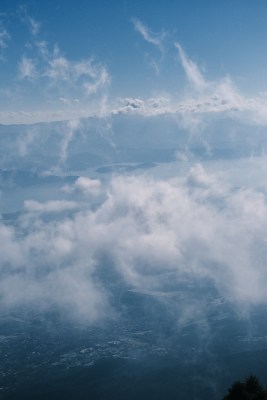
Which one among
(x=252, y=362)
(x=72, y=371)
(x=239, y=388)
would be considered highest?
(x=72, y=371)

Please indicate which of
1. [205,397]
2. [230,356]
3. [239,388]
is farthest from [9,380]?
[239,388]

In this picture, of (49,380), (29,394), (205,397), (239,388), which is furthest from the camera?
(49,380)

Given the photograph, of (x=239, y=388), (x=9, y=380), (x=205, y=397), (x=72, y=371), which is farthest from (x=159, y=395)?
(x=239, y=388)

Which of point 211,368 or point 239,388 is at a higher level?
point 211,368

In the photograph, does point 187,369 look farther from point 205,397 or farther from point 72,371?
point 72,371

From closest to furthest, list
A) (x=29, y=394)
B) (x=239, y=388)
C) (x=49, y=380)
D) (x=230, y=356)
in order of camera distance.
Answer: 1. (x=239, y=388)
2. (x=29, y=394)
3. (x=49, y=380)
4. (x=230, y=356)

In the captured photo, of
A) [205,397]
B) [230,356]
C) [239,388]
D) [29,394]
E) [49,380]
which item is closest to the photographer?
[239,388]

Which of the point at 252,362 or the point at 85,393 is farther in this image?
the point at 252,362

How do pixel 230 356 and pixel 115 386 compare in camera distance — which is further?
pixel 230 356

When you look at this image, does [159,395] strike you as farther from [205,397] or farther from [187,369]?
[187,369]
